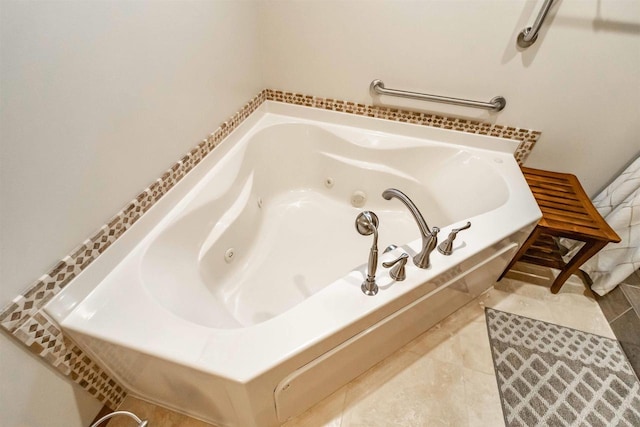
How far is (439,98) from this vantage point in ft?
4.51

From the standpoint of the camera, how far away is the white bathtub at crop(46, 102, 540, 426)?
0.75 metres

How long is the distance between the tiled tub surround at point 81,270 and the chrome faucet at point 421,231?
757 mm

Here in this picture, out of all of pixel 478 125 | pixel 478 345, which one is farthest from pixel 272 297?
pixel 478 125

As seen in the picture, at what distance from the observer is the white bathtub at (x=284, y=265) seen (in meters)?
0.75

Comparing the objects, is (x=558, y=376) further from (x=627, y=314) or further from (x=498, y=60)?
(x=498, y=60)

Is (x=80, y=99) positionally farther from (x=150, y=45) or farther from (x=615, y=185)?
(x=615, y=185)

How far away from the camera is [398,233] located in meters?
1.56

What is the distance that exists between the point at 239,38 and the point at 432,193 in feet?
3.83

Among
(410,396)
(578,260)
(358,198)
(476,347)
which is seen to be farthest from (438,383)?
(358,198)

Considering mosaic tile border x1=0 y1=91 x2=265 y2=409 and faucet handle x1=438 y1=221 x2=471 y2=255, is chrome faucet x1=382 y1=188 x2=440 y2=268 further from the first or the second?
mosaic tile border x1=0 y1=91 x2=265 y2=409

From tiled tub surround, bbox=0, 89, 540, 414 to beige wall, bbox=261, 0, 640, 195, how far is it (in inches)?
3.2

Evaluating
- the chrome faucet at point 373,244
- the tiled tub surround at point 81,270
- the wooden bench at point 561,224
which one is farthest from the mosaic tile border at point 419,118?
the chrome faucet at point 373,244

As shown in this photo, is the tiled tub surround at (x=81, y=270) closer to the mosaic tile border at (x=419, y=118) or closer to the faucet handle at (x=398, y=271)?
the mosaic tile border at (x=419, y=118)

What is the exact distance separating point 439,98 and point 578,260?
95 cm
